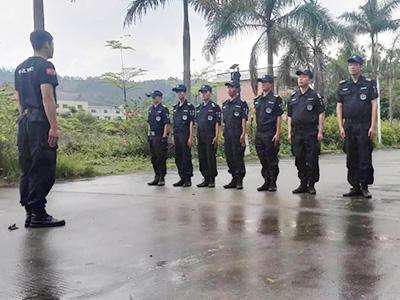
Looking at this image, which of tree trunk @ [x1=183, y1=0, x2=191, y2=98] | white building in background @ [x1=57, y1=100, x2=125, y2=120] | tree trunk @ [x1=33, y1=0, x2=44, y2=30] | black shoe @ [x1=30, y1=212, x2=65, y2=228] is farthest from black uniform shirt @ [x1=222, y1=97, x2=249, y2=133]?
tree trunk @ [x1=183, y1=0, x2=191, y2=98]

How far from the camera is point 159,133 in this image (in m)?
8.84

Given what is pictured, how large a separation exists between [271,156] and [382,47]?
3106 cm

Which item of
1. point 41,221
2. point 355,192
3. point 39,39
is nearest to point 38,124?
point 39,39

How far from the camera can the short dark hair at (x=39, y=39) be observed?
17.1 feet

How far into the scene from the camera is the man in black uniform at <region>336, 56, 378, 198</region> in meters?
6.58

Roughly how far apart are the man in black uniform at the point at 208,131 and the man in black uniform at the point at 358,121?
214 centimetres

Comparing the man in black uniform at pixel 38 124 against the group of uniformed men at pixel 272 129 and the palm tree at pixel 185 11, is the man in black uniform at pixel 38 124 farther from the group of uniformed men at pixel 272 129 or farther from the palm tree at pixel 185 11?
the palm tree at pixel 185 11

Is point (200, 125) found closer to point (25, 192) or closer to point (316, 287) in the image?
point (25, 192)

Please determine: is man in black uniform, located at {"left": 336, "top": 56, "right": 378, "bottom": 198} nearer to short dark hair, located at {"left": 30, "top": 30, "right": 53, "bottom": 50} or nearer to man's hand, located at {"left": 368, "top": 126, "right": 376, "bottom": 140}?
man's hand, located at {"left": 368, "top": 126, "right": 376, "bottom": 140}

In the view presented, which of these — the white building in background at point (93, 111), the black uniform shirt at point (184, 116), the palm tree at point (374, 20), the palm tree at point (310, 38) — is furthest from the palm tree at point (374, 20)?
the black uniform shirt at point (184, 116)

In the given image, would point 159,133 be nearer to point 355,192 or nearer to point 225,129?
point 225,129

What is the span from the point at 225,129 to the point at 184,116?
33.5 inches

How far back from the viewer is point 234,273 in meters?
3.43

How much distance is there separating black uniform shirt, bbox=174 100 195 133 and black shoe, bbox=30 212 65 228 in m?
3.69
